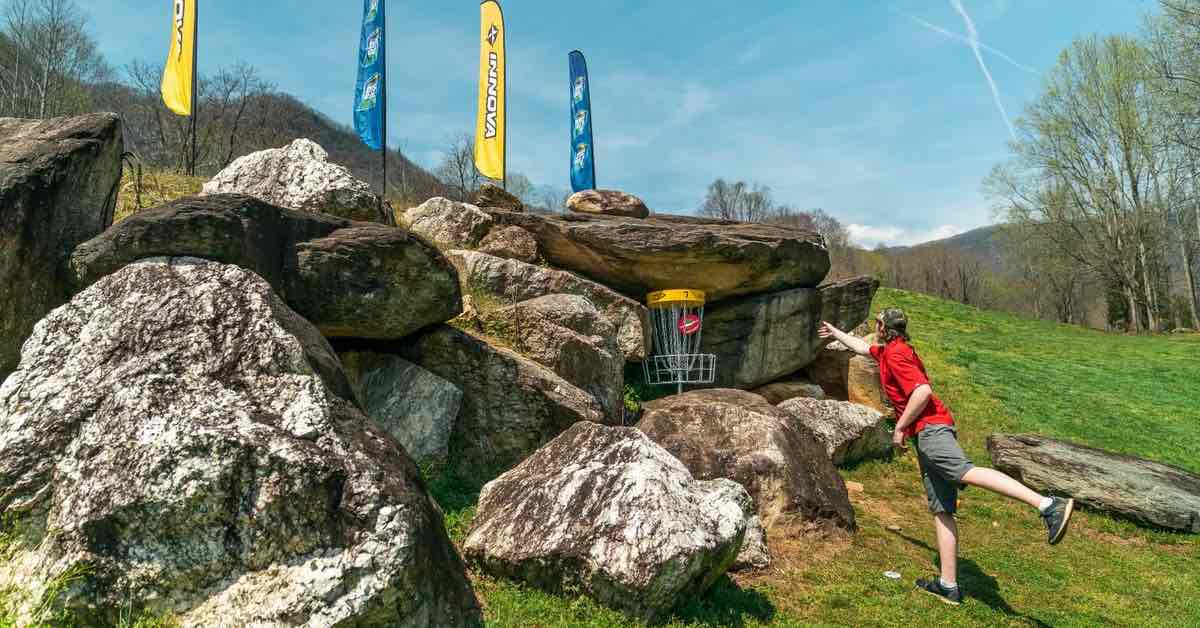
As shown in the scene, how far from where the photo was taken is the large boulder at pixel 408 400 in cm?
725

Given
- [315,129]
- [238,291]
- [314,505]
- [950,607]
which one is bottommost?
[950,607]

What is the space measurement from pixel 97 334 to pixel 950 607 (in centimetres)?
719

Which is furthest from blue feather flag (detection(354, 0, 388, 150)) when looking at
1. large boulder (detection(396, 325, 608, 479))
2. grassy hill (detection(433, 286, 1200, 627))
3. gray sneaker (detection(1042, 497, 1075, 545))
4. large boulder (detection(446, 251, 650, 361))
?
gray sneaker (detection(1042, 497, 1075, 545))

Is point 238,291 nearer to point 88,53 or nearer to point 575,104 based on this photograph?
point 575,104

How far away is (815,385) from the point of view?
1410cm

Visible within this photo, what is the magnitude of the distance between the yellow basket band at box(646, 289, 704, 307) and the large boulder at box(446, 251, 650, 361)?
1.68 ft

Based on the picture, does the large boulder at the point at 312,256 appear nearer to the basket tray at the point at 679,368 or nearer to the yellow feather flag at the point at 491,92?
the basket tray at the point at 679,368

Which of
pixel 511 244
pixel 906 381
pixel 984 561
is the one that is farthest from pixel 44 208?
pixel 984 561

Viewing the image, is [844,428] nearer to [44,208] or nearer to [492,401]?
[492,401]

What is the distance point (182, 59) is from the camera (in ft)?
64.2

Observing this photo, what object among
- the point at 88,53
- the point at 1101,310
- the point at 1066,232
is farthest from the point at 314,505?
the point at 1101,310

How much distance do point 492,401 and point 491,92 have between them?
13.8m

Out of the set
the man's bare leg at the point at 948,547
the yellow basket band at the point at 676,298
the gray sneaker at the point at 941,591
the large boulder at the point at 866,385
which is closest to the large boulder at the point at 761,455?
the gray sneaker at the point at 941,591

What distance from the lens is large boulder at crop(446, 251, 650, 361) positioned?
10648 mm
